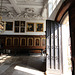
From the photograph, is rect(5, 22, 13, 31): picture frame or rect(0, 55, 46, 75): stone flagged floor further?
rect(5, 22, 13, 31): picture frame

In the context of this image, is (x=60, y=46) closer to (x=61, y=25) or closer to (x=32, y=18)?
(x=61, y=25)

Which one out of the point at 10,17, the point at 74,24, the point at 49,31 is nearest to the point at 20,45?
the point at 10,17

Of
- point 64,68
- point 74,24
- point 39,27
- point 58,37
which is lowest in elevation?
point 64,68

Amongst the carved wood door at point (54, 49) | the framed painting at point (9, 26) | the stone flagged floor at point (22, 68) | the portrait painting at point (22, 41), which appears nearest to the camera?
the carved wood door at point (54, 49)

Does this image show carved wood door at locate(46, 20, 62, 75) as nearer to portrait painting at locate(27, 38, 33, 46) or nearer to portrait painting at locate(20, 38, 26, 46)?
portrait painting at locate(27, 38, 33, 46)

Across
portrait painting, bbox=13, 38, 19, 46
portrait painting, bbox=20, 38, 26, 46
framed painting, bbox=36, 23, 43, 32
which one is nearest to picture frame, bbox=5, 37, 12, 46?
portrait painting, bbox=13, 38, 19, 46

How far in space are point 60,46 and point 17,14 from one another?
9.55 metres

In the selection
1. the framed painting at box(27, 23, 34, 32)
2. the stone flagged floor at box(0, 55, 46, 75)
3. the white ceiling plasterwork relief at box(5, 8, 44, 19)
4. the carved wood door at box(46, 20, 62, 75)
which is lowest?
the stone flagged floor at box(0, 55, 46, 75)

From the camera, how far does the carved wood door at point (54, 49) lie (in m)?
3.82

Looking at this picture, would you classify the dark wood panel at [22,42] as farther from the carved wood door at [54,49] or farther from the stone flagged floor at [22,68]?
the carved wood door at [54,49]

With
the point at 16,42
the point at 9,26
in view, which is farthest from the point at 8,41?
the point at 9,26

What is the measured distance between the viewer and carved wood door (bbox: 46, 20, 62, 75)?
12.5 feet

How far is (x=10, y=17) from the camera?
11.3 meters

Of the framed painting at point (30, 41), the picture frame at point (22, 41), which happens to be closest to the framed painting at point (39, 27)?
the framed painting at point (30, 41)
